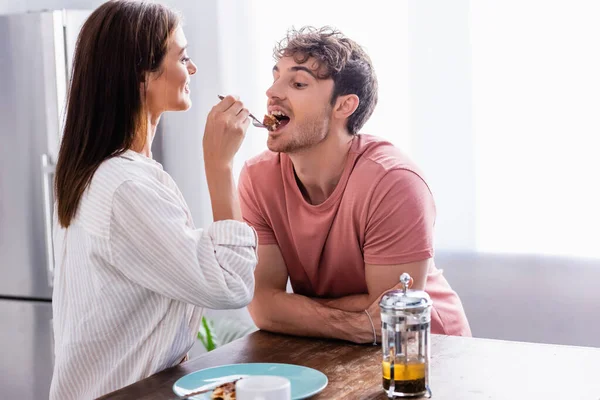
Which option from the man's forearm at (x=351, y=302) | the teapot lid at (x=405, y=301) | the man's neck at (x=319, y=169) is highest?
the man's neck at (x=319, y=169)

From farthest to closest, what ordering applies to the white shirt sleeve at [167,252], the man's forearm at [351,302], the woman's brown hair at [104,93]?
1. the man's forearm at [351,302]
2. the woman's brown hair at [104,93]
3. the white shirt sleeve at [167,252]

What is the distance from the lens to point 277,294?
6.50 ft

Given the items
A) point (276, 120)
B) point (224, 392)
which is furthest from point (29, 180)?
point (224, 392)

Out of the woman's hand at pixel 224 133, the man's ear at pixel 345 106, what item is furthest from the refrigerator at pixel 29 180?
the woman's hand at pixel 224 133

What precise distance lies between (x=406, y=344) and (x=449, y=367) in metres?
0.19

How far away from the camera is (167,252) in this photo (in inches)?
61.1

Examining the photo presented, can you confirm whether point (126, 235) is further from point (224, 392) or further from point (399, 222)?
point (399, 222)

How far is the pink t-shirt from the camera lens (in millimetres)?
1996

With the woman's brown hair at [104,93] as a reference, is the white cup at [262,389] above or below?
below

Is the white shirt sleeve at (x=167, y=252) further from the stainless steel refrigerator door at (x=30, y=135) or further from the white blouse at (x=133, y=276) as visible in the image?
the stainless steel refrigerator door at (x=30, y=135)

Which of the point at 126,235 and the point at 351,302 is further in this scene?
the point at 351,302

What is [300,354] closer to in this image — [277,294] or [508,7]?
[277,294]

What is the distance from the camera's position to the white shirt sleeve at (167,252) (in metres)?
1.55

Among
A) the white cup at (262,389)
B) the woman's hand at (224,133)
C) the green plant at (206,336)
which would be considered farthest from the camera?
the green plant at (206,336)
